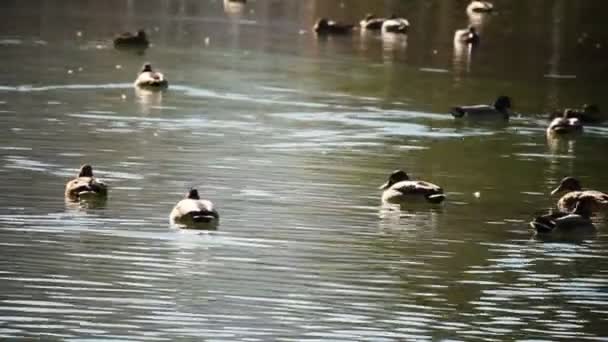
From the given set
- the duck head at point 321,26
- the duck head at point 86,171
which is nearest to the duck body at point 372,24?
the duck head at point 321,26

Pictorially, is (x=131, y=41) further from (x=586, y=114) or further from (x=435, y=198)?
(x=435, y=198)

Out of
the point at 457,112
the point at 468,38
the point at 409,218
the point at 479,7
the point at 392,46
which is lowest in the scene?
the point at 409,218

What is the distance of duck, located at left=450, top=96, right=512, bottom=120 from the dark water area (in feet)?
1.46

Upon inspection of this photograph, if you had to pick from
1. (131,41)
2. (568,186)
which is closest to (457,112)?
(568,186)

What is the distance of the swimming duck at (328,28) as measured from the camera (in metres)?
64.0

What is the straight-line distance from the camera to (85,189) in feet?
86.4

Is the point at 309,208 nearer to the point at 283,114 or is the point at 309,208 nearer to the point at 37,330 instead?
the point at 37,330

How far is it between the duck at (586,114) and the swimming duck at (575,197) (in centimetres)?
1003

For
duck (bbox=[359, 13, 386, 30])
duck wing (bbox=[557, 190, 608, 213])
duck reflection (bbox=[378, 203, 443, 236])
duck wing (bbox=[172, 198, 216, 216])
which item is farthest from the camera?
duck (bbox=[359, 13, 386, 30])

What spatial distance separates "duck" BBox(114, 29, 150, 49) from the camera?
54.5 m

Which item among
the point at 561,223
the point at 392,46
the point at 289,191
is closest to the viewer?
the point at 561,223

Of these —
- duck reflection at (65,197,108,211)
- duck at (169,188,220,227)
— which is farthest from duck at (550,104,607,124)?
duck at (169,188,220,227)

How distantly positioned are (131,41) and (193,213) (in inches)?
1204

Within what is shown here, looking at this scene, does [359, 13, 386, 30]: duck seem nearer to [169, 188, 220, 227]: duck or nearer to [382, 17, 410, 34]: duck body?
[382, 17, 410, 34]: duck body
